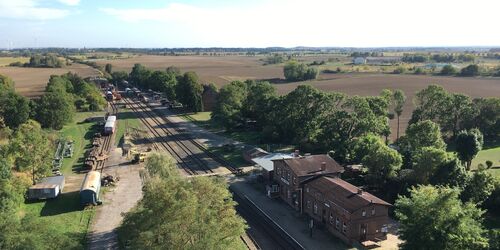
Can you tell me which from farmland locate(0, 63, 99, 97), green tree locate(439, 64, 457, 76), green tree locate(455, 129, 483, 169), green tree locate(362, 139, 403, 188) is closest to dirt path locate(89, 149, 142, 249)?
green tree locate(362, 139, 403, 188)

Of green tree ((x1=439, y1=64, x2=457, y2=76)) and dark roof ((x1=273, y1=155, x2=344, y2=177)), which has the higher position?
green tree ((x1=439, y1=64, x2=457, y2=76))

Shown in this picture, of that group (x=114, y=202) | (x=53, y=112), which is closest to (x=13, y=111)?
(x=53, y=112)

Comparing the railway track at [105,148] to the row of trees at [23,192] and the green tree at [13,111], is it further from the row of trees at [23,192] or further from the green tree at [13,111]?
the green tree at [13,111]

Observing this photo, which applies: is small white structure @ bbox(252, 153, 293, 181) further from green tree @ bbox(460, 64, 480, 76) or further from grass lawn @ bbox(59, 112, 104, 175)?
green tree @ bbox(460, 64, 480, 76)

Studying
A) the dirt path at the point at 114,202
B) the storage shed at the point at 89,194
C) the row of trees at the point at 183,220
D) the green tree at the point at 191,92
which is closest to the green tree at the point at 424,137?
the row of trees at the point at 183,220

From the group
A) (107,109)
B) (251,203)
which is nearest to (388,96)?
(251,203)

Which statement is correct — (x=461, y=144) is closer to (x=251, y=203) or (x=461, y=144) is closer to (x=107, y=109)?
(x=251, y=203)
